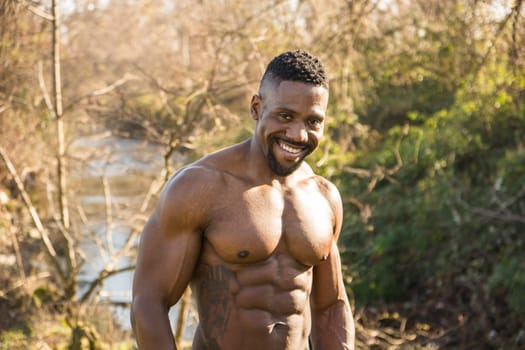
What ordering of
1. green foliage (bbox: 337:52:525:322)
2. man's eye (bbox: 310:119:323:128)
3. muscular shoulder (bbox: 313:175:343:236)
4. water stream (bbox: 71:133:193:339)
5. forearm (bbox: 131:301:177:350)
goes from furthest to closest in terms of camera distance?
1. green foliage (bbox: 337:52:525:322)
2. water stream (bbox: 71:133:193:339)
3. muscular shoulder (bbox: 313:175:343:236)
4. man's eye (bbox: 310:119:323:128)
5. forearm (bbox: 131:301:177:350)

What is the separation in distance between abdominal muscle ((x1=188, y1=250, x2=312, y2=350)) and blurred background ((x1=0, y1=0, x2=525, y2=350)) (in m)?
3.88

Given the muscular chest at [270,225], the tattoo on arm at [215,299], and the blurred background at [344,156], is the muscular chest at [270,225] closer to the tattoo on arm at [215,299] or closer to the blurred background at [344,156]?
the tattoo on arm at [215,299]

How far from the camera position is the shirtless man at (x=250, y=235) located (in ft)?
7.87

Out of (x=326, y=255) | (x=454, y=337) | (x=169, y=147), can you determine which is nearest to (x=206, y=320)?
(x=326, y=255)

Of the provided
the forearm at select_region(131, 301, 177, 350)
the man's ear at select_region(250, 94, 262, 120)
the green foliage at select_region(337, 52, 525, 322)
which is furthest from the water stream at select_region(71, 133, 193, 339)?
the forearm at select_region(131, 301, 177, 350)

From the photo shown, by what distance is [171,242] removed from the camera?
7.84ft

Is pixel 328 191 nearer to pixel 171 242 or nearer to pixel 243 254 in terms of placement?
pixel 243 254

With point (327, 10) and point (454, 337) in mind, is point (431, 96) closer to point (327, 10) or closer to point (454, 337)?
point (327, 10)

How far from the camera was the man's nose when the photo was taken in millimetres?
2422

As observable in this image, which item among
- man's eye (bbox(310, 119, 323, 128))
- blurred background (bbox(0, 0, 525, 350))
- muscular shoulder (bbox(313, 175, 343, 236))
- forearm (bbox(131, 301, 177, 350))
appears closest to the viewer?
forearm (bbox(131, 301, 177, 350))

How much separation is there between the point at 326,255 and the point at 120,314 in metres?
7.23

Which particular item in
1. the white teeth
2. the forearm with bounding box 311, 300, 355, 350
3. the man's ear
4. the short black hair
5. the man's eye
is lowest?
the forearm with bounding box 311, 300, 355, 350

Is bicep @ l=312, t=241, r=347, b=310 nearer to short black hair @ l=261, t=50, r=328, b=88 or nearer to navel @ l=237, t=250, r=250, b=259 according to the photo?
navel @ l=237, t=250, r=250, b=259

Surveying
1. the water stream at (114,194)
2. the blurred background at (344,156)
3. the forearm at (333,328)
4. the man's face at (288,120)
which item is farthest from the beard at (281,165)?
the water stream at (114,194)
